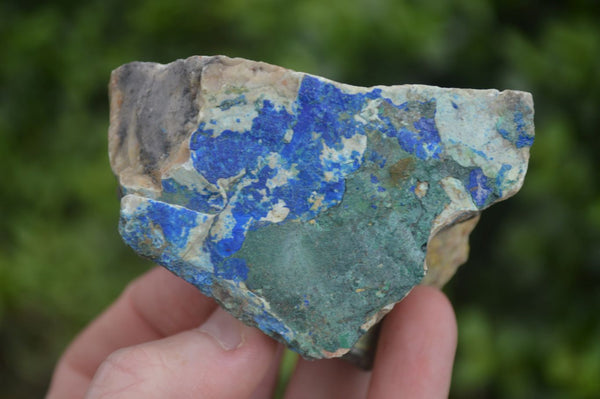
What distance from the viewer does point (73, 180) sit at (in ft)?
7.30

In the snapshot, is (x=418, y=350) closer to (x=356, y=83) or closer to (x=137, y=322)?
(x=137, y=322)

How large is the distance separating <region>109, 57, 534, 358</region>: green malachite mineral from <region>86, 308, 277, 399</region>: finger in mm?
108

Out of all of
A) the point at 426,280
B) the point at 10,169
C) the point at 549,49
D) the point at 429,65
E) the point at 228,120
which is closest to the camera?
the point at 228,120

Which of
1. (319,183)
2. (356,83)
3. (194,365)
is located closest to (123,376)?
(194,365)

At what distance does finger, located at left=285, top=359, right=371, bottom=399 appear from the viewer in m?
1.63

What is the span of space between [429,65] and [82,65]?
1.34 metres

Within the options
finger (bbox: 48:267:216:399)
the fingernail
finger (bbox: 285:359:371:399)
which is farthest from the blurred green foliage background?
the fingernail

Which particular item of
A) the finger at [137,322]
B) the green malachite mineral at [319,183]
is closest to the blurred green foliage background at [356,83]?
the finger at [137,322]

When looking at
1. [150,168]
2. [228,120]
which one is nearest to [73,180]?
[150,168]

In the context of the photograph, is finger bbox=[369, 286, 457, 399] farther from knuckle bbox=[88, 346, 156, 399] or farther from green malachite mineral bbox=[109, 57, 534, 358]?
knuckle bbox=[88, 346, 156, 399]

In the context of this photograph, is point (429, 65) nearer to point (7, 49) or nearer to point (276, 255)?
point (276, 255)

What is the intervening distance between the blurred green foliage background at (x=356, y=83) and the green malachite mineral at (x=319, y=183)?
77 centimetres

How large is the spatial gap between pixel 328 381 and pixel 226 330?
49 centimetres

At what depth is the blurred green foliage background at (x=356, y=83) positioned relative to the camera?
1.86m
